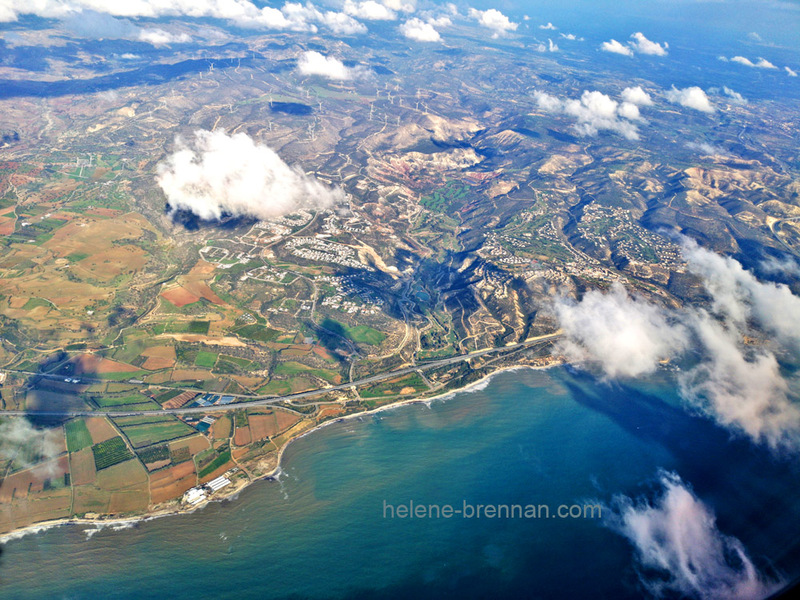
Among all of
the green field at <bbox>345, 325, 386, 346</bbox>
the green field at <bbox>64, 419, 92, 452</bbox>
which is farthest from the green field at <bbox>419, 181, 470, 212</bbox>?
the green field at <bbox>64, 419, 92, 452</bbox>

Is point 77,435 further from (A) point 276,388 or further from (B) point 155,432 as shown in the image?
(A) point 276,388

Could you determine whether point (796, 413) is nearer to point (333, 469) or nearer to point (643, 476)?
point (643, 476)

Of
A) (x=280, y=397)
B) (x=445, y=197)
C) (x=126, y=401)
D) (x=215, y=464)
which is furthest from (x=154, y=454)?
(x=445, y=197)

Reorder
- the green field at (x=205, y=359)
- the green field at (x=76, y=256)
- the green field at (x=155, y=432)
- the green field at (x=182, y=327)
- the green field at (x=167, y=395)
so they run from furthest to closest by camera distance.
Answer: the green field at (x=76, y=256) → the green field at (x=182, y=327) → the green field at (x=205, y=359) → the green field at (x=167, y=395) → the green field at (x=155, y=432)

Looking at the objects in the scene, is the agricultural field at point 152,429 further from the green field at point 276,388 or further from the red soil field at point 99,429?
the green field at point 276,388

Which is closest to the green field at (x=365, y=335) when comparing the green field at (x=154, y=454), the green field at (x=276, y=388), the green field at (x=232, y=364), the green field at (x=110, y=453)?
the green field at (x=276, y=388)

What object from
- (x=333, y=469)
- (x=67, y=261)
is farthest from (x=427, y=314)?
(x=67, y=261)

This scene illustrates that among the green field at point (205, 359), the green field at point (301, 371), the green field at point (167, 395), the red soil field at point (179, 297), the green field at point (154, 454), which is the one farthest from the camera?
Result: the red soil field at point (179, 297)
